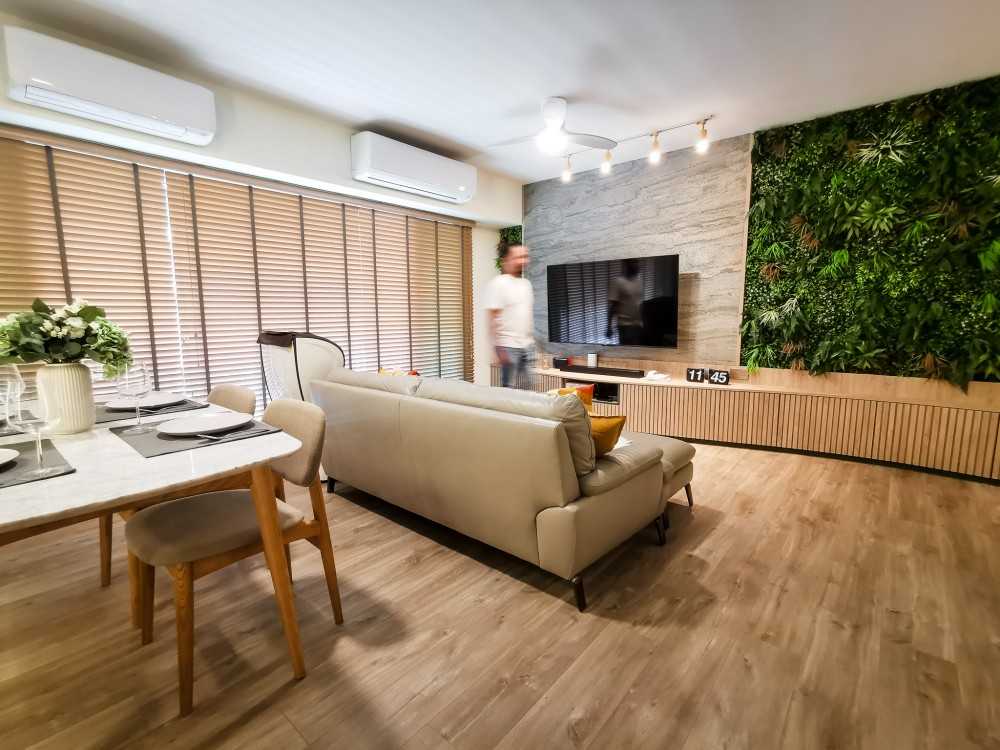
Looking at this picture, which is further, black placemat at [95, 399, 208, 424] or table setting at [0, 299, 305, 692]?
black placemat at [95, 399, 208, 424]

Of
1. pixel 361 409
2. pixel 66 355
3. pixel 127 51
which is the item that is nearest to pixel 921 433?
pixel 361 409

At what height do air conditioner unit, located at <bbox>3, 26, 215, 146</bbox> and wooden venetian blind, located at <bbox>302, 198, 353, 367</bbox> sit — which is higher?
air conditioner unit, located at <bbox>3, 26, 215, 146</bbox>

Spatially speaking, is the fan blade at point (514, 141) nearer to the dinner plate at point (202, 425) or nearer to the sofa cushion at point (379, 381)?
the sofa cushion at point (379, 381)


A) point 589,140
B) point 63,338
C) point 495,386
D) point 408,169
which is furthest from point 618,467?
point 408,169

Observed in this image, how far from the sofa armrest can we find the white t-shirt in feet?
6.39

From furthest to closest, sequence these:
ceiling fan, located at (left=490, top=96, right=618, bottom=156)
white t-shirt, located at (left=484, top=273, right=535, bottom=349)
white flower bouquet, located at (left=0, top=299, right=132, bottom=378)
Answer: white t-shirt, located at (left=484, top=273, right=535, bottom=349) < ceiling fan, located at (left=490, top=96, right=618, bottom=156) < white flower bouquet, located at (left=0, top=299, right=132, bottom=378)

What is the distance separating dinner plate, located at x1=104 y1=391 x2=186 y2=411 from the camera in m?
1.92

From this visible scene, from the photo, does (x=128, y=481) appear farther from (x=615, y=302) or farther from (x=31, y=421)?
(x=615, y=302)

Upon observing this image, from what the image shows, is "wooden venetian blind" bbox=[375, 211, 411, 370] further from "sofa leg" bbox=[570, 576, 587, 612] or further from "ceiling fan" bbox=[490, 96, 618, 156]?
"sofa leg" bbox=[570, 576, 587, 612]

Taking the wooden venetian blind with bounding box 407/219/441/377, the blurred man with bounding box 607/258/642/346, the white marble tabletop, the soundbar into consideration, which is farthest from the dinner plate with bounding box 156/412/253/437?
the blurred man with bounding box 607/258/642/346

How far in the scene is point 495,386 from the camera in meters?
3.16

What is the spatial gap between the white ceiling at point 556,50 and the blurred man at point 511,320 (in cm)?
128

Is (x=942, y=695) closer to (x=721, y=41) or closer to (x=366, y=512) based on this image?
(x=366, y=512)

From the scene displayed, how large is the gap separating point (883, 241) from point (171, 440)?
14.9 feet
